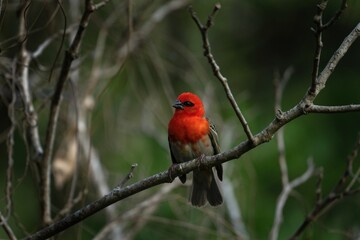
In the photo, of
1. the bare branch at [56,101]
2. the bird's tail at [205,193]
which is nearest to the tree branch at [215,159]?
the bare branch at [56,101]

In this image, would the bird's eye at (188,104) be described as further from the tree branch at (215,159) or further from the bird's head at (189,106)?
the tree branch at (215,159)

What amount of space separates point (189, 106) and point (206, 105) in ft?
3.57

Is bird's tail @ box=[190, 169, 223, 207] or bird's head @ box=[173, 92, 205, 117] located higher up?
bird's head @ box=[173, 92, 205, 117]

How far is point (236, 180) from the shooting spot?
6055 mm

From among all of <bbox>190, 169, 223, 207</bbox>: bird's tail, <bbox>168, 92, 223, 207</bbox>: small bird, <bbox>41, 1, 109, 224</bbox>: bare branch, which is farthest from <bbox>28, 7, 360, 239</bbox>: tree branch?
<bbox>190, 169, 223, 207</bbox>: bird's tail

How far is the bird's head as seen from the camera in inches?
194

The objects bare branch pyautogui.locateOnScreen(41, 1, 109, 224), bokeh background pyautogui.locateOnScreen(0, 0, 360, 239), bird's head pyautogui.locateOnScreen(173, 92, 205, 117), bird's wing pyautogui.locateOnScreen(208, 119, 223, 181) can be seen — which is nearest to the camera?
bare branch pyautogui.locateOnScreen(41, 1, 109, 224)

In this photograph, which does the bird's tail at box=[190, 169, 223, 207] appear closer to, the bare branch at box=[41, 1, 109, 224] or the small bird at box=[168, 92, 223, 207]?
the small bird at box=[168, 92, 223, 207]

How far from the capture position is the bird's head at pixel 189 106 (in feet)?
16.2

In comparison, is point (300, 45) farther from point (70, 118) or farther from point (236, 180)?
point (70, 118)

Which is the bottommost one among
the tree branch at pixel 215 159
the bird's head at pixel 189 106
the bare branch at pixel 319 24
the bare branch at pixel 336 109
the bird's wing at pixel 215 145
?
the bare branch at pixel 336 109

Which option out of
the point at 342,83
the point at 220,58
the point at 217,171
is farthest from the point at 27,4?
the point at 220,58

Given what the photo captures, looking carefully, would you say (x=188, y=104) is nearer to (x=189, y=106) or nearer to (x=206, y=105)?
(x=189, y=106)

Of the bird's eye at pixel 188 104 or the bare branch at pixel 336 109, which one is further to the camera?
the bird's eye at pixel 188 104
